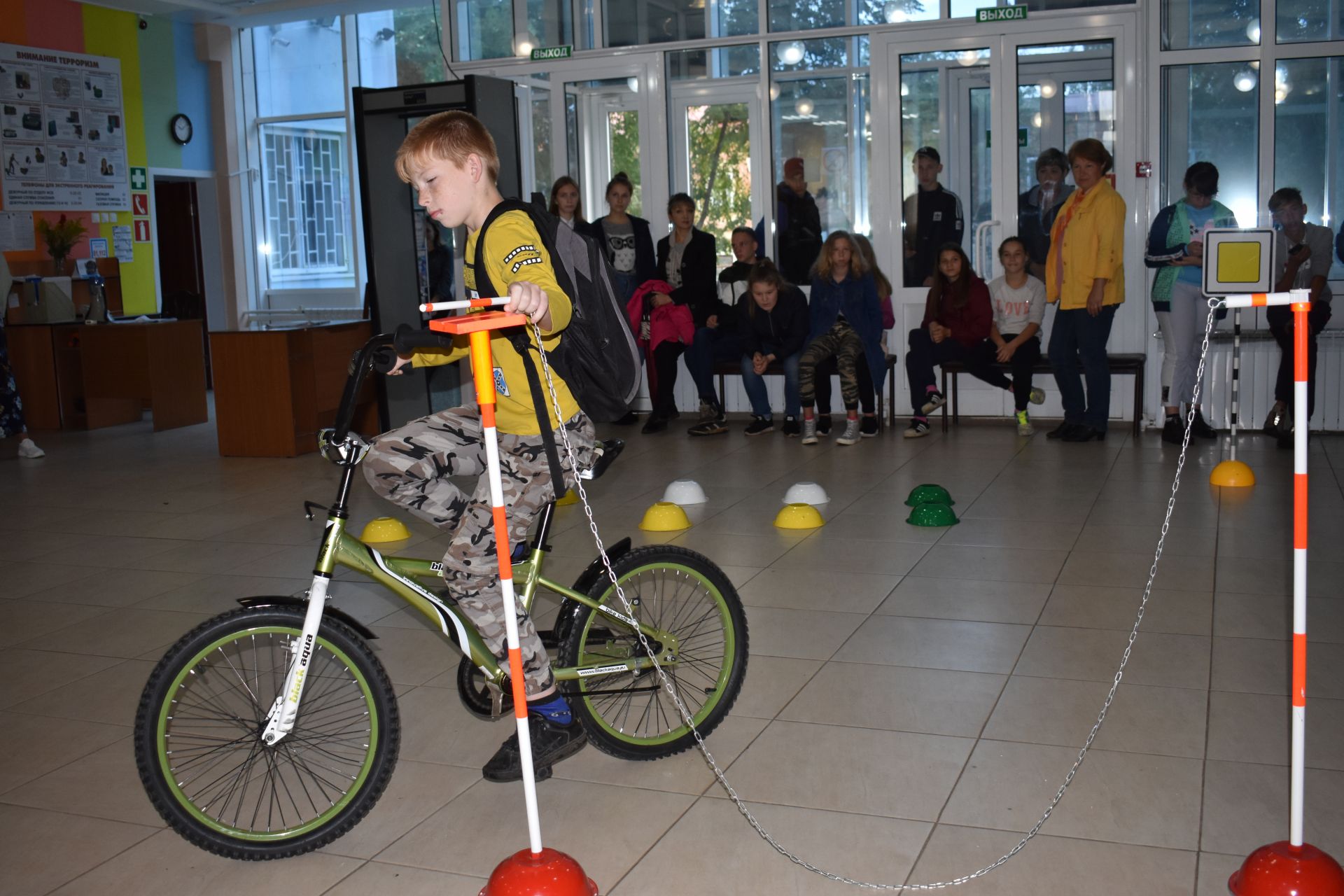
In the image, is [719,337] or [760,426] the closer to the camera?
[760,426]

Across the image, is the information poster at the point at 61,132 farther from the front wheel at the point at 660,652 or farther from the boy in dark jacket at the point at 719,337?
the front wheel at the point at 660,652

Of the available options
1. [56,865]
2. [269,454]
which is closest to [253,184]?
[269,454]

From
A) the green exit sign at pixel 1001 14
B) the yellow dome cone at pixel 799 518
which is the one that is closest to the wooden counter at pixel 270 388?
the yellow dome cone at pixel 799 518

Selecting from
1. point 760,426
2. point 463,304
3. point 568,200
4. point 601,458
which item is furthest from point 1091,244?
point 463,304

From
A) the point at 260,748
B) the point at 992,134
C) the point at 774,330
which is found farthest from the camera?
the point at 992,134

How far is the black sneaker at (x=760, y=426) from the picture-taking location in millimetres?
8664

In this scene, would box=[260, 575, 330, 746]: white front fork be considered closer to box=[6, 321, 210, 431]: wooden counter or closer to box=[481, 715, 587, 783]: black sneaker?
box=[481, 715, 587, 783]: black sneaker

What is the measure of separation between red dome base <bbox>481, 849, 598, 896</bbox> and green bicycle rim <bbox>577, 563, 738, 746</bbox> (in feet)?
2.20

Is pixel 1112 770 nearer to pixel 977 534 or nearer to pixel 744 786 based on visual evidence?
pixel 744 786

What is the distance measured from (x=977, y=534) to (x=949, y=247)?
3.46m

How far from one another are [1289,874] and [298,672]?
1882mm

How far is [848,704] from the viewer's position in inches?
135

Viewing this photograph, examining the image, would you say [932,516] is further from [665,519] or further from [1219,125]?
[1219,125]

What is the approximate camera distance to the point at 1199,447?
7465 mm
